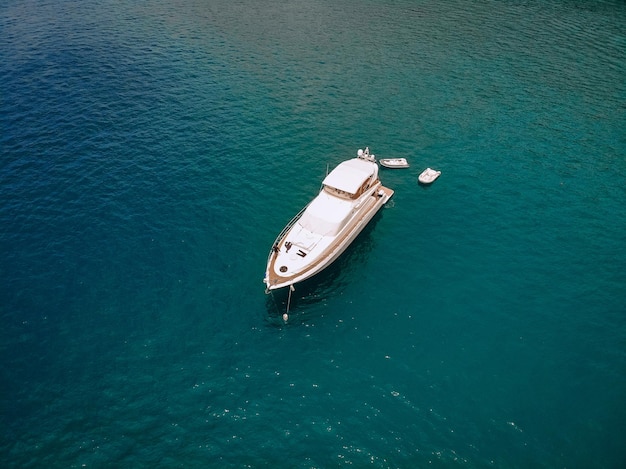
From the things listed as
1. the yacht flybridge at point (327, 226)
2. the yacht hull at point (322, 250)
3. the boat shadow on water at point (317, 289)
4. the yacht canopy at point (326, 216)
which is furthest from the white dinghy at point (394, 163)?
the boat shadow on water at point (317, 289)

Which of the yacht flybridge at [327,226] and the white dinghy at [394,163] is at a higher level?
the white dinghy at [394,163]

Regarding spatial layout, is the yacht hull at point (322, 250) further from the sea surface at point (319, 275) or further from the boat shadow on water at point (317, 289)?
the sea surface at point (319, 275)

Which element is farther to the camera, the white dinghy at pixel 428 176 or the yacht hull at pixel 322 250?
the white dinghy at pixel 428 176

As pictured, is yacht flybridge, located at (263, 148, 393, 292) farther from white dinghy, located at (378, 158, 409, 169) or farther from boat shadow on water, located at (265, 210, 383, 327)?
white dinghy, located at (378, 158, 409, 169)

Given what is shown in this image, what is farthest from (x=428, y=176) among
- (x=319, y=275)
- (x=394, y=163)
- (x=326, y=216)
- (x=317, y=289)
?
(x=317, y=289)

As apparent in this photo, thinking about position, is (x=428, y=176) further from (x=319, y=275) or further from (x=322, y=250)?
(x=319, y=275)

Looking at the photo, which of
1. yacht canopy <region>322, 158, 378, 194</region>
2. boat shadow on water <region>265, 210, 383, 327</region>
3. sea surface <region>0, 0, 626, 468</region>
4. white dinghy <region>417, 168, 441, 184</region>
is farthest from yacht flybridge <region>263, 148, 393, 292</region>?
white dinghy <region>417, 168, 441, 184</region>
